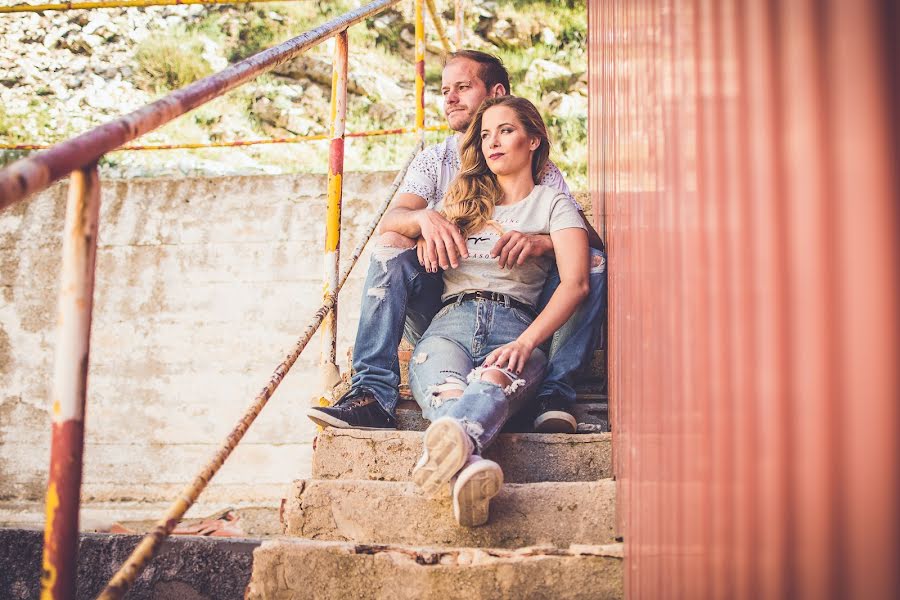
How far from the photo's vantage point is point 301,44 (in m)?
2.12

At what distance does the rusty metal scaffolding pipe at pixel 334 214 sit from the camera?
2461 millimetres

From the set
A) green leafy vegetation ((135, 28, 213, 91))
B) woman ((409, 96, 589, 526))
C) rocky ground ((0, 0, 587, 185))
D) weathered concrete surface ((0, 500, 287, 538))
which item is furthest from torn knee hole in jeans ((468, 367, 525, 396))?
green leafy vegetation ((135, 28, 213, 91))

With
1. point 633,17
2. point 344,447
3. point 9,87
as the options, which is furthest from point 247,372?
point 9,87

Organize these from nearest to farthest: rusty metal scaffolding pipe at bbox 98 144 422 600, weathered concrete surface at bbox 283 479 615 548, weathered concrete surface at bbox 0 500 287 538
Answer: rusty metal scaffolding pipe at bbox 98 144 422 600
weathered concrete surface at bbox 283 479 615 548
weathered concrete surface at bbox 0 500 287 538

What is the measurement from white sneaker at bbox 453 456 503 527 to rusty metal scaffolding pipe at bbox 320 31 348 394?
954 millimetres

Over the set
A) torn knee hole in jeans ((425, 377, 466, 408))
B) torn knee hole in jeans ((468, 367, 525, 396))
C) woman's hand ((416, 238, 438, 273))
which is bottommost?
torn knee hole in jeans ((425, 377, 466, 408))

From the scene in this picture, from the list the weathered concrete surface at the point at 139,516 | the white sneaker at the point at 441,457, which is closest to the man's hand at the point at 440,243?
the white sneaker at the point at 441,457

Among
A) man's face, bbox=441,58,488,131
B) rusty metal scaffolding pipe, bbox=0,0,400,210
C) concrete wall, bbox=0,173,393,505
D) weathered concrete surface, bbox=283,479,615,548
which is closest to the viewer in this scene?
rusty metal scaffolding pipe, bbox=0,0,400,210

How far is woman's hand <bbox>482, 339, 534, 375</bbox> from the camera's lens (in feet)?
6.52

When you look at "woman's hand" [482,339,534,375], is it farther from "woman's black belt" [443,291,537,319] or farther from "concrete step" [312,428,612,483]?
"woman's black belt" [443,291,537,319]

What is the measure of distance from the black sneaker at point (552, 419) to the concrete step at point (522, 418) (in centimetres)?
6

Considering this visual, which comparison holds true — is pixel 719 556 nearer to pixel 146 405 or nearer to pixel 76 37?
pixel 146 405

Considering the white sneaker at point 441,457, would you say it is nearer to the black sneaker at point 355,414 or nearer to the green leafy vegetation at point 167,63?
the black sneaker at point 355,414

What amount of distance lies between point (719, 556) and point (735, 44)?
1.56 ft
